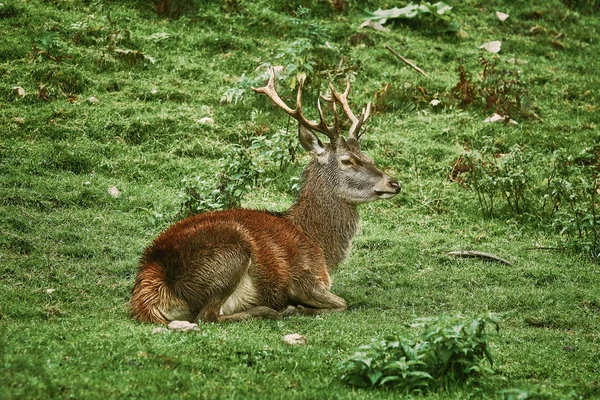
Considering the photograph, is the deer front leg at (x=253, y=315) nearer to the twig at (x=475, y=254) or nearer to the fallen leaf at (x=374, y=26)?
the twig at (x=475, y=254)

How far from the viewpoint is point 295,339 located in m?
6.29

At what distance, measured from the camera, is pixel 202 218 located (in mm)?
7543

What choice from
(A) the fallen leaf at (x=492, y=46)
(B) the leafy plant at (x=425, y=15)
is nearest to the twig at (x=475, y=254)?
(A) the fallen leaf at (x=492, y=46)

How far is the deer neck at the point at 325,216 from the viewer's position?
8414 mm

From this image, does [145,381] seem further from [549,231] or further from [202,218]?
[549,231]

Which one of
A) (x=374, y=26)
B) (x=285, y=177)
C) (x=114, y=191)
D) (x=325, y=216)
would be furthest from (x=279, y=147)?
(x=374, y=26)

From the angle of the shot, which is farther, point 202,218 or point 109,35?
point 109,35

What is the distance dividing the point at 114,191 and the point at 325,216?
112 inches

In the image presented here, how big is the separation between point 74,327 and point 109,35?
7940 millimetres

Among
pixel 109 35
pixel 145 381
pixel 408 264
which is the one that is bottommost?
pixel 408 264

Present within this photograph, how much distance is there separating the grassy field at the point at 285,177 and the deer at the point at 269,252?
341 millimetres

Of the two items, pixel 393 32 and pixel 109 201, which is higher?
pixel 393 32

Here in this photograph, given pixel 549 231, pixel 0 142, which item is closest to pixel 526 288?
pixel 549 231

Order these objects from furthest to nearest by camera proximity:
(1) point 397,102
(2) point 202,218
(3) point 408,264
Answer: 1. (1) point 397,102
2. (3) point 408,264
3. (2) point 202,218
